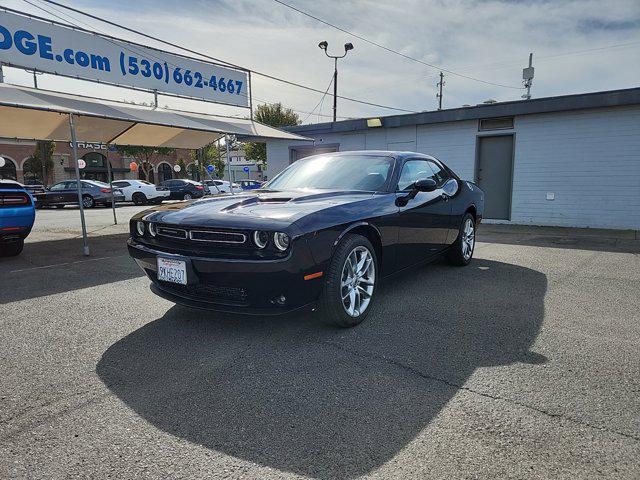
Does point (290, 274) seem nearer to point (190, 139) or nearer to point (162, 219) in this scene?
point (162, 219)

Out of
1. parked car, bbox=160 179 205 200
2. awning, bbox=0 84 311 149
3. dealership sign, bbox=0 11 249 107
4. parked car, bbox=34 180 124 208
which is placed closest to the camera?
awning, bbox=0 84 311 149

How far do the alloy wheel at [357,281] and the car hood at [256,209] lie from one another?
45 cm

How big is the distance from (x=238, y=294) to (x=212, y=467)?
1276mm

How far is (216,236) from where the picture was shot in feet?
9.91

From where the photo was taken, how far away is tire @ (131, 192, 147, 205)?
21.2m

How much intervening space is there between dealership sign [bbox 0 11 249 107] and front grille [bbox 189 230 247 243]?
8625 mm

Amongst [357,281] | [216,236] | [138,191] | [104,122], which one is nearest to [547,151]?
[357,281]

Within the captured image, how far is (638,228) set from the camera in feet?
31.7

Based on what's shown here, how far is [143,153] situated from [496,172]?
39.8 metres

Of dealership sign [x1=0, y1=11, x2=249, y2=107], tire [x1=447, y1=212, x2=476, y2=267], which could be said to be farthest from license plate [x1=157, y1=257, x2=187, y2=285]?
dealership sign [x1=0, y1=11, x2=249, y2=107]

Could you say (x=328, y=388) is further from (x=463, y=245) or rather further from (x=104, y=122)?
(x=104, y=122)

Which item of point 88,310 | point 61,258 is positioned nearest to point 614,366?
point 88,310

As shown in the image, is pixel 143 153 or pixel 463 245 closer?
pixel 463 245

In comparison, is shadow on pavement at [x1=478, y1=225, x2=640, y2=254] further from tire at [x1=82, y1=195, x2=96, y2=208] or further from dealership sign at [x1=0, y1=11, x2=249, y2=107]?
tire at [x1=82, y1=195, x2=96, y2=208]
